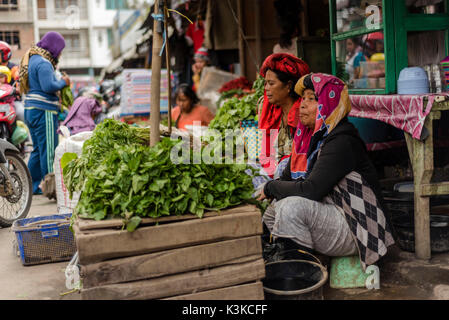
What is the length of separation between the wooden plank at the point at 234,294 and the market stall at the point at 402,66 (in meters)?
1.45

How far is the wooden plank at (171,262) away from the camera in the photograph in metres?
2.39

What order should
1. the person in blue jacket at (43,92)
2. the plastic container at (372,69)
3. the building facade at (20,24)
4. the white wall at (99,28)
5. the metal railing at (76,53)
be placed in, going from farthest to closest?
1. the white wall at (99,28)
2. the metal railing at (76,53)
3. the building facade at (20,24)
4. the person in blue jacket at (43,92)
5. the plastic container at (372,69)

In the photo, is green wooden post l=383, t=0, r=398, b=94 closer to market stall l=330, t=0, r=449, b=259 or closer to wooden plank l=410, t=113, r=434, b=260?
market stall l=330, t=0, r=449, b=259

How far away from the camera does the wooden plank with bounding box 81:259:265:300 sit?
2396mm

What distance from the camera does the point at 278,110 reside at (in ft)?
13.1

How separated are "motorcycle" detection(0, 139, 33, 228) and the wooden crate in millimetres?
2873

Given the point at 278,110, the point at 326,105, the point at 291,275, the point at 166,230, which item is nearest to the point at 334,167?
the point at 326,105

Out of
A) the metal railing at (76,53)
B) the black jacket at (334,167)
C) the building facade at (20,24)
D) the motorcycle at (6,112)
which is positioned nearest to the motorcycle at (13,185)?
the motorcycle at (6,112)

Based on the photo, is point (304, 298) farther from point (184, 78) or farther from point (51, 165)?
point (184, 78)

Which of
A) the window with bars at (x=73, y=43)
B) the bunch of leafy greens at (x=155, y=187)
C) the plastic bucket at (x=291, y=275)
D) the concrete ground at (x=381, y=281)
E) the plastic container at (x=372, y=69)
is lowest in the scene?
the concrete ground at (x=381, y=281)

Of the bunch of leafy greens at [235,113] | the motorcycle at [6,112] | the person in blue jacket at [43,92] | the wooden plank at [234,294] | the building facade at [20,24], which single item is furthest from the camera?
the building facade at [20,24]

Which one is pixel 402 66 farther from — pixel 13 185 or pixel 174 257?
pixel 13 185

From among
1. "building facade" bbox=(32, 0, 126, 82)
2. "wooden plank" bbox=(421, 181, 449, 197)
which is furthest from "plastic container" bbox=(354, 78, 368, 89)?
"building facade" bbox=(32, 0, 126, 82)

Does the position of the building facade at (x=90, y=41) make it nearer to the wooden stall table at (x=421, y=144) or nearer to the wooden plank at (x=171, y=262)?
the wooden stall table at (x=421, y=144)
